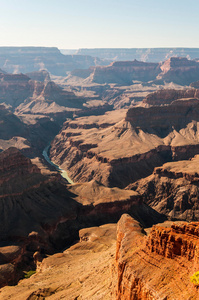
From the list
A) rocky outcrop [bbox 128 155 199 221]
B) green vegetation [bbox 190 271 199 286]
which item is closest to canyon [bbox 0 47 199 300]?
rocky outcrop [bbox 128 155 199 221]

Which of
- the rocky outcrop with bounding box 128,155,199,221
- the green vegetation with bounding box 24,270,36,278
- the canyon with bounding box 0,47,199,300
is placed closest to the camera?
the canyon with bounding box 0,47,199,300

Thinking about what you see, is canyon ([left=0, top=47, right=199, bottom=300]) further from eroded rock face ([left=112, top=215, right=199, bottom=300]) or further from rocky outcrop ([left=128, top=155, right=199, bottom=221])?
rocky outcrop ([left=128, top=155, right=199, bottom=221])

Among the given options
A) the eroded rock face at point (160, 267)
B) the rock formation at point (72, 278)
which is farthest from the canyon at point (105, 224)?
the rock formation at point (72, 278)

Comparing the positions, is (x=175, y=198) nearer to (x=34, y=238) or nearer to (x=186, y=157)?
(x=186, y=157)

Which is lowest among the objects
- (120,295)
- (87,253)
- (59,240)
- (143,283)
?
(59,240)

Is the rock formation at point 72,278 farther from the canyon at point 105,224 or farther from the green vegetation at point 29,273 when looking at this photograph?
the green vegetation at point 29,273

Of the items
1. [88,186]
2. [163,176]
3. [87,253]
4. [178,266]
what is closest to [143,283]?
[178,266]

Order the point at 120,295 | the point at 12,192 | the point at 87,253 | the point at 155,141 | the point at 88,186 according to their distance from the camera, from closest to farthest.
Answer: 1. the point at 120,295
2. the point at 87,253
3. the point at 12,192
4. the point at 88,186
5. the point at 155,141
